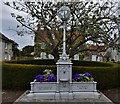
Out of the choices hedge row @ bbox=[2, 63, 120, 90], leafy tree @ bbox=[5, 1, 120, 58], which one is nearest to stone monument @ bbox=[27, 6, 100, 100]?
hedge row @ bbox=[2, 63, 120, 90]

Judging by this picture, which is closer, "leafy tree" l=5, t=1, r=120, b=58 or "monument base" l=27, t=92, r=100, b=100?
"monument base" l=27, t=92, r=100, b=100

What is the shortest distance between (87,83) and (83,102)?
1254 millimetres

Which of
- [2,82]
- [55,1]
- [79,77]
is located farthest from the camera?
[55,1]

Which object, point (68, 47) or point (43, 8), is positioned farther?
point (68, 47)

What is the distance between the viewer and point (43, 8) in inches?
451

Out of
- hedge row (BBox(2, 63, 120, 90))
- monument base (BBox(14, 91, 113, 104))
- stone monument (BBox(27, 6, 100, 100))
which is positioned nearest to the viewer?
monument base (BBox(14, 91, 113, 104))

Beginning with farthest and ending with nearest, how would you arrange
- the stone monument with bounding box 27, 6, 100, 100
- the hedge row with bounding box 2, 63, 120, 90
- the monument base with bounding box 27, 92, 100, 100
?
the hedge row with bounding box 2, 63, 120, 90, the stone monument with bounding box 27, 6, 100, 100, the monument base with bounding box 27, 92, 100, 100

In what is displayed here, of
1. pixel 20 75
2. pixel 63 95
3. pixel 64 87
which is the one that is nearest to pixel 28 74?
pixel 20 75

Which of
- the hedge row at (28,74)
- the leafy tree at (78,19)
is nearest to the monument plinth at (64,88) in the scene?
the hedge row at (28,74)

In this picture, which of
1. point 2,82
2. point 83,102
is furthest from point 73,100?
point 2,82

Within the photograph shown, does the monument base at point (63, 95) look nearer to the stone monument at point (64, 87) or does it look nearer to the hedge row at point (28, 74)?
the stone monument at point (64, 87)

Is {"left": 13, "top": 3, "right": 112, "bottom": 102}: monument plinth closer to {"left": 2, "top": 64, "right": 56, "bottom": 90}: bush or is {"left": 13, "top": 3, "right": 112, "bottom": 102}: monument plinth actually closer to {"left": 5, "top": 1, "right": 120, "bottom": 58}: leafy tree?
{"left": 2, "top": 64, "right": 56, "bottom": 90}: bush

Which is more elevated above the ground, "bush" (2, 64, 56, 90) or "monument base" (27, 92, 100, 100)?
"bush" (2, 64, 56, 90)

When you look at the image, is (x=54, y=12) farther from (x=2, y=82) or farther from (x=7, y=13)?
(x=2, y=82)
